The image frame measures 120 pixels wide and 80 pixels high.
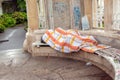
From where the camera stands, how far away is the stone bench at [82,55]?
530 cm

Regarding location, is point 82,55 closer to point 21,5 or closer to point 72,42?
point 72,42

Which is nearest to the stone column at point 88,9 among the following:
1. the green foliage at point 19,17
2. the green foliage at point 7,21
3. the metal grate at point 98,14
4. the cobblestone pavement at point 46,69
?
the metal grate at point 98,14

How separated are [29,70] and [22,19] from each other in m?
20.6

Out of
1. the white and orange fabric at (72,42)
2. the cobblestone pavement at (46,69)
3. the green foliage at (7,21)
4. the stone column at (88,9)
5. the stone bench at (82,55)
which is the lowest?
the cobblestone pavement at (46,69)

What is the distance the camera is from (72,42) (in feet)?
23.5

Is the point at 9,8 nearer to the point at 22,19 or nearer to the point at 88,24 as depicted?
the point at 22,19

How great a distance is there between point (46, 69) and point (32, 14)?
2.94 meters

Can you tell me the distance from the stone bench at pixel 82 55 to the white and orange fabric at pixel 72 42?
22cm

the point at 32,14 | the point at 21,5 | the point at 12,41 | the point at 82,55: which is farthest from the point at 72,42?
the point at 21,5

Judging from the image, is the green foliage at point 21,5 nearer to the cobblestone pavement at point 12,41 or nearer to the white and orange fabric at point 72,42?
the cobblestone pavement at point 12,41

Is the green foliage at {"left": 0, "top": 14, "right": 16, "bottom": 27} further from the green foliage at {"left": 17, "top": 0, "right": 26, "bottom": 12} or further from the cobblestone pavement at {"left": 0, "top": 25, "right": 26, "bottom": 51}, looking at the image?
the cobblestone pavement at {"left": 0, "top": 25, "right": 26, "bottom": 51}

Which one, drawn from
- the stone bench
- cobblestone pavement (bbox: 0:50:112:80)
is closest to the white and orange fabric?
the stone bench

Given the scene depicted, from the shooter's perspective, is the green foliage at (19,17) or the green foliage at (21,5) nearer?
the green foliage at (19,17)

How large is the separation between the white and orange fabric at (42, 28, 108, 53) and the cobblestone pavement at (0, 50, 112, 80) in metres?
0.45
